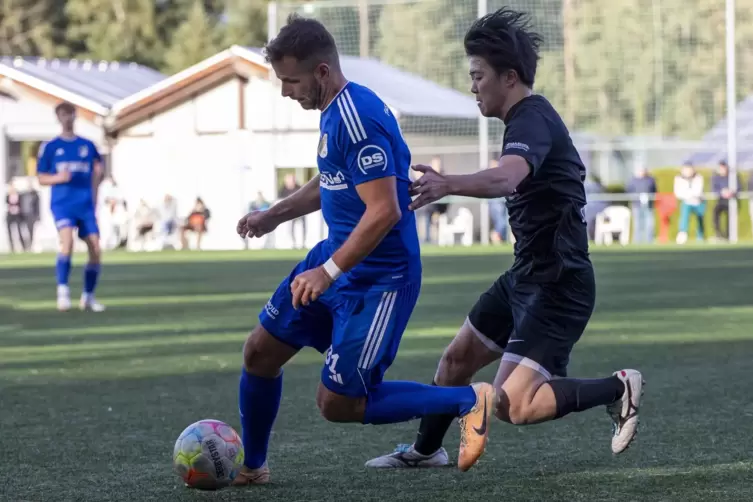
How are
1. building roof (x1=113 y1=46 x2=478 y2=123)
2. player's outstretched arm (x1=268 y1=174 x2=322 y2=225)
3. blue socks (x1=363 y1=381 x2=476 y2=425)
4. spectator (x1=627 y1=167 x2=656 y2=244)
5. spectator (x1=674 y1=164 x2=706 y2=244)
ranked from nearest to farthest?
blue socks (x1=363 y1=381 x2=476 y2=425)
player's outstretched arm (x1=268 y1=174 x2=322 y2=225)
spectator (x1=674 y1=164 x2=706 y2=244)
spectator (x1=627 y1=167 x2=656 y2=244)
building roof (x1=113 y1=46 x2=478 y2=123)

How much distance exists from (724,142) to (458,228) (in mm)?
7474

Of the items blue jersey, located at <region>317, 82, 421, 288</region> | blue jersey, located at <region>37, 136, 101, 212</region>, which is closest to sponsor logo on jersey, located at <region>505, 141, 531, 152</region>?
blue jersey, located at <region>317, 82, 421, 288</region>

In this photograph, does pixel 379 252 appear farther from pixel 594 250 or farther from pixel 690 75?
pixel 690 75

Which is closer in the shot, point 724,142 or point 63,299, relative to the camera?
point 63,299

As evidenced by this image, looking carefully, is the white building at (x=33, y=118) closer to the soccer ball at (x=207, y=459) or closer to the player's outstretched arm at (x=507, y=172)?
the soccer ball at (x=207, y=459)

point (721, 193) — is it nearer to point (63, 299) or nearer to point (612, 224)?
point (612, 224)

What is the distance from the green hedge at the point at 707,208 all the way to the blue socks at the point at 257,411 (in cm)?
2833

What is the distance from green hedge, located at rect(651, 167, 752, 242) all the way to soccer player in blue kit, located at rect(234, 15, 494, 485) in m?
28.5

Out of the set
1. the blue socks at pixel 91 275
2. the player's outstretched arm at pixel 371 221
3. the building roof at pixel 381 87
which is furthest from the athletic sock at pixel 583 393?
the building roof at pixel 381 87

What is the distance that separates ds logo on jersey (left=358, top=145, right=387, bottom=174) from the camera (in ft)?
16.8

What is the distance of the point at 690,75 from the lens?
36.2 metres

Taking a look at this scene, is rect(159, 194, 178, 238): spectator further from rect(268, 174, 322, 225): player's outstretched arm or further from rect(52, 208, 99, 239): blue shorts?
rect(268, 174, 322, 225): player's outstretched arm

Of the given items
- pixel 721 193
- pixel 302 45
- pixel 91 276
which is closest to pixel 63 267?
pixel 91 276

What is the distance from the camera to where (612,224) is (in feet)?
111
